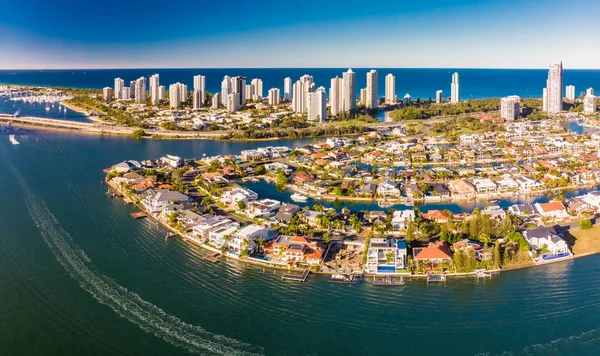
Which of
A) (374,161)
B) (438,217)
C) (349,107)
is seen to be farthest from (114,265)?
(349,107)

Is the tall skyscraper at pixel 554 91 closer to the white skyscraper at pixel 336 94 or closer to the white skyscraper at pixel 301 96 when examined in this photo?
the white skyscraper at pixel 336 94

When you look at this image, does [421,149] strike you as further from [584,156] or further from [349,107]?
[349,107]

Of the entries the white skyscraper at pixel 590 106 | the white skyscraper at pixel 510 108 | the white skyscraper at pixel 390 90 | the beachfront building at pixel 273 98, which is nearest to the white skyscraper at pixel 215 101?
the beachfront building at pixel 273 98

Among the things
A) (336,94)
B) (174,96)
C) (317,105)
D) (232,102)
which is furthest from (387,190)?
(174,96)

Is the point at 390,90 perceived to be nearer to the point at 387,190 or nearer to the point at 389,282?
the point at 387,190

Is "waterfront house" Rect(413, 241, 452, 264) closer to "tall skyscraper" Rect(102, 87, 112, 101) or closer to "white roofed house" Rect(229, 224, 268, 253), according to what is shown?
"white roofed house" Rect(229, 224, 268, 253)

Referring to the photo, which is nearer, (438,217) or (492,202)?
(438,217)
